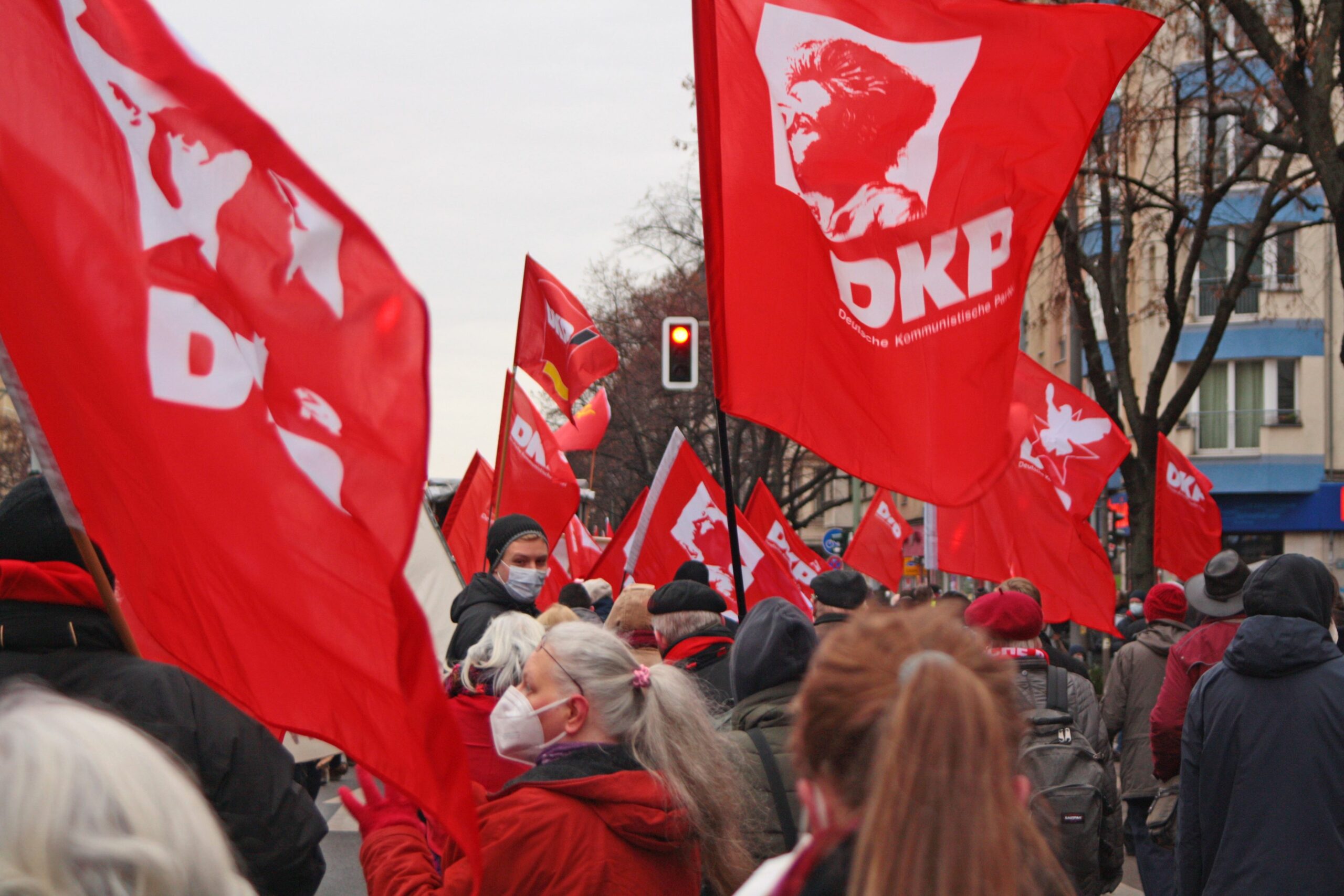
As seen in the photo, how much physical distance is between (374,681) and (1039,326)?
18.0m

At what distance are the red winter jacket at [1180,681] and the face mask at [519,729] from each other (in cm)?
395

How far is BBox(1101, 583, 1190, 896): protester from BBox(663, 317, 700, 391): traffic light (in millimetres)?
2956

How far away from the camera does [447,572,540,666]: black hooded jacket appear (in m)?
5.50

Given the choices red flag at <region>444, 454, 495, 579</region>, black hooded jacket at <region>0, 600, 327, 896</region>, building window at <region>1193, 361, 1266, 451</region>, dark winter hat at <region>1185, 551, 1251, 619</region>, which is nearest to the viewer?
black hooded jacket at <region>0, 600, 327, 896</region>

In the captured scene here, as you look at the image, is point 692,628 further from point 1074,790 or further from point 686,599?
point 1074,790

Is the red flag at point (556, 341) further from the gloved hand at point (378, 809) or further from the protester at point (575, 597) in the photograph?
the gloved hand at point (378, 809)

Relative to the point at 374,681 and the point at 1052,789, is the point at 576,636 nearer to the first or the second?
the point at 374,681

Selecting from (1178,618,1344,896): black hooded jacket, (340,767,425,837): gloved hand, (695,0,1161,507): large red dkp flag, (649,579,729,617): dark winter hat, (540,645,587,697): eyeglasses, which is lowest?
(1178,618,1344,896): black hooded jacket

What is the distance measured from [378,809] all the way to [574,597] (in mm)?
5983

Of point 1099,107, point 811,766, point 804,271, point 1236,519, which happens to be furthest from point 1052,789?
point 1236,519

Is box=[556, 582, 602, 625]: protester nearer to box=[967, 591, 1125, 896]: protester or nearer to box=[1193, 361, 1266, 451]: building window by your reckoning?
box=[967, 591, 1125, 896]: protester

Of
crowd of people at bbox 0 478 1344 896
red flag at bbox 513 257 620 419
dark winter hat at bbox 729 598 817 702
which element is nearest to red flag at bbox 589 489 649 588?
red flag at bbox 513 257 620 419

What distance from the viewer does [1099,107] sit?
5.03 meters

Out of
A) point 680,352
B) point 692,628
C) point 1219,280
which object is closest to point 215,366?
point 692,628
